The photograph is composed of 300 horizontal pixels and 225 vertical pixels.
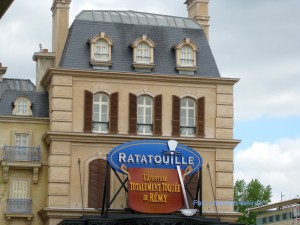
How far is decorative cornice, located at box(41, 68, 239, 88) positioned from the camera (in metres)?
41.9

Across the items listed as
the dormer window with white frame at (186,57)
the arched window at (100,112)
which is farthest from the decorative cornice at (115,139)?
the dormer window with white frame at (186,57)

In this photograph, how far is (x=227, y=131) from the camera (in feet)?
143

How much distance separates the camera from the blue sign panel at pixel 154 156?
1555 inches

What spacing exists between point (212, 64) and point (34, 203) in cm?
1365

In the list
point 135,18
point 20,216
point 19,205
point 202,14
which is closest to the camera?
point 20,216

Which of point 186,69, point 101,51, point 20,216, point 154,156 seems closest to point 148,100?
point 186,69

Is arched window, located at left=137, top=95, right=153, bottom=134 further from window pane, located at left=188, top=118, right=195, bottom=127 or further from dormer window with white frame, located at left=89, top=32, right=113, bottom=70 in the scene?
dormer window with white frame, located at left=89, top=32, right=113, bottom=70

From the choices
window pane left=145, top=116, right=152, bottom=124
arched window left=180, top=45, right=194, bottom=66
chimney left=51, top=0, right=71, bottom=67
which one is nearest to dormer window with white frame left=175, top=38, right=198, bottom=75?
arched window left=180, top=45, right=194, bottom=66

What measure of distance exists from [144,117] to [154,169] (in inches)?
146

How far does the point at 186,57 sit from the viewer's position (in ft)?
146

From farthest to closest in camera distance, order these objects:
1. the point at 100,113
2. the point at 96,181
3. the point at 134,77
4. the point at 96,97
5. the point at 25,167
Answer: the point at 134,77 < the point at 96,97 < the point at 100,113 < the point at 25,167 < the point at 96,181

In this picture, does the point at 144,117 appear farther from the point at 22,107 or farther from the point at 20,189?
the point at 20,189

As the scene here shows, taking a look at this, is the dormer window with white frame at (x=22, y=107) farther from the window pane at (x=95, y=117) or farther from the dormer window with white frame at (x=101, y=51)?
the dormer window with white frame at (x=101, y=51)

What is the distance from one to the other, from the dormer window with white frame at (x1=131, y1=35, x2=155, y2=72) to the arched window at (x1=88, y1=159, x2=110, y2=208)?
6.18m
